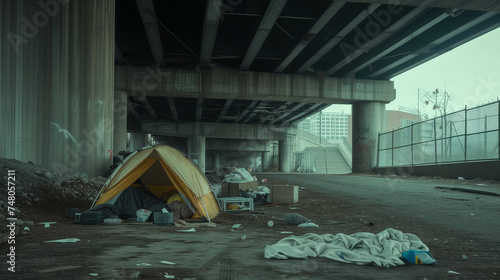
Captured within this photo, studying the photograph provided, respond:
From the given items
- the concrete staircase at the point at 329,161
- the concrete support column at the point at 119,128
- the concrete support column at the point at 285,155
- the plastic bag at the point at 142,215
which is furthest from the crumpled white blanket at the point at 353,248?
the concrete support column at the point at 285,155

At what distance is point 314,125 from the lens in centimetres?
19262

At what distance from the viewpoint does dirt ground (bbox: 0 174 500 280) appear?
4301 mm

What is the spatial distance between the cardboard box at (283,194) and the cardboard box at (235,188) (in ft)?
3.67

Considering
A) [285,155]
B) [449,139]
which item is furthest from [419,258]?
[285,155]

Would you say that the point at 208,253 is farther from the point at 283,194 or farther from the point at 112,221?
the point at 283,194

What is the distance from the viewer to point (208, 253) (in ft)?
17.6

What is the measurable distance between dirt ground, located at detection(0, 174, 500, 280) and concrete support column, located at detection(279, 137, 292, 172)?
51.4m

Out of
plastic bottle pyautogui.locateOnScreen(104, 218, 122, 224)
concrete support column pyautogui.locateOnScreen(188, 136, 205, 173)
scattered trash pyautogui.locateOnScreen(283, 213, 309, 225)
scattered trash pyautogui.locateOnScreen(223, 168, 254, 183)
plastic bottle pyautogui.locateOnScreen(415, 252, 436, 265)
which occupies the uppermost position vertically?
concrete support column pyautogui.locateOnScreen(188, 136, 205, 173)

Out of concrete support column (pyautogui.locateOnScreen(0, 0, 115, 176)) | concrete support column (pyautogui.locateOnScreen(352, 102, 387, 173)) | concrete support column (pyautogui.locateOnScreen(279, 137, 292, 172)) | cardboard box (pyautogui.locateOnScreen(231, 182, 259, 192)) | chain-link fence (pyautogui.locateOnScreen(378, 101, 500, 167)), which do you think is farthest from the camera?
concrete support column (pyautogui.locateOnScreen(279, 137, 292, 172))

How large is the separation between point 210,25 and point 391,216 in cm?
1236

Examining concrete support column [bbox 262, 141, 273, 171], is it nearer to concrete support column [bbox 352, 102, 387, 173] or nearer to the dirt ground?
concrete support column [bbox 352, 102, 387, 173]

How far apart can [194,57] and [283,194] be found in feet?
49.1

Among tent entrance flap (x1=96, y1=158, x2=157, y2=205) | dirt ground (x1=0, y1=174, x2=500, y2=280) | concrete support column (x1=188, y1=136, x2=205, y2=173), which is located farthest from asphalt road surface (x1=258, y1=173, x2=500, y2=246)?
concrete support column (x1=188, y1=136, x2=205, y2=173)

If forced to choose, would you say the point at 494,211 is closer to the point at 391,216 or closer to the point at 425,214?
the point at 425,214
